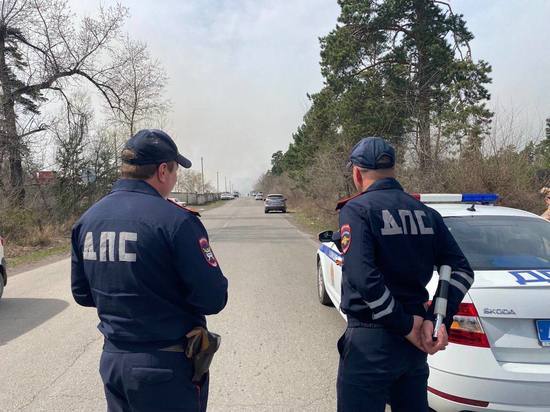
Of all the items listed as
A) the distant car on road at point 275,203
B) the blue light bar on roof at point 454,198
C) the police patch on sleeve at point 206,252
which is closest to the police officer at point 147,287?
the police patch on sleeve at point 206,252

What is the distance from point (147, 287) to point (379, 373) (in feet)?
3.82

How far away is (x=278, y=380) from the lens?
427 centimetres

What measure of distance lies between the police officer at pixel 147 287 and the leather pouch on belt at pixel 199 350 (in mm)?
27

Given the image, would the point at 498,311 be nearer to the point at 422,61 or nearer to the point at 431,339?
the point at 431,339

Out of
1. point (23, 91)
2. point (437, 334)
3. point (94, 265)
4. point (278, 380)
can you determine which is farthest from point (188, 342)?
point (23, 91)

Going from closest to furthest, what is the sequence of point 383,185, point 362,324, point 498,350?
point 362,324
point 383,185
point 498,350

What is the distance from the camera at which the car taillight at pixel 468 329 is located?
2996mm

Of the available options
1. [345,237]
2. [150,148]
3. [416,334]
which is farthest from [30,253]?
[416,334]

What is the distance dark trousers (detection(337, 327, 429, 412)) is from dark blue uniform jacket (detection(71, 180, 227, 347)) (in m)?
0.74

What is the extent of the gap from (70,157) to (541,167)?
19.2 m

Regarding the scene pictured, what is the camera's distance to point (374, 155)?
2.46m

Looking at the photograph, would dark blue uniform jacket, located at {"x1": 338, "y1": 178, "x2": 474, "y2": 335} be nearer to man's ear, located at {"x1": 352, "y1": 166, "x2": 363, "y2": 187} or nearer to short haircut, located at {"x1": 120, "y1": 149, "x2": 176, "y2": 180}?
man's ear, located at {"x1": 352, "y1": 166, "x2": 363, "y2": 187}

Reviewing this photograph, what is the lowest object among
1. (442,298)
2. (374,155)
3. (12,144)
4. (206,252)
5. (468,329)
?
(468,329)

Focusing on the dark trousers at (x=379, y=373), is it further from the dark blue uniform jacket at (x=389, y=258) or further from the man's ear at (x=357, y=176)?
the man's ear at (x=357, y=176)
